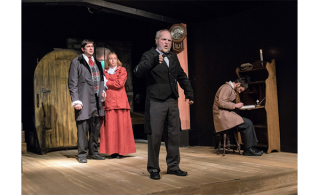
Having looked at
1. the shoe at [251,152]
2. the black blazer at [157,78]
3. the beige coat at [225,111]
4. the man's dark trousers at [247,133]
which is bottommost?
the shoe at [251,152]

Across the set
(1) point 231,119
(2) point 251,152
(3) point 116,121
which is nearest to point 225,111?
(1) point 231,119

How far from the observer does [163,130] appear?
10.5ft

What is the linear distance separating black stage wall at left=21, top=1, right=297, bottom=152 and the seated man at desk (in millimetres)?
644

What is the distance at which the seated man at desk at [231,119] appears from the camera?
472 centimetres

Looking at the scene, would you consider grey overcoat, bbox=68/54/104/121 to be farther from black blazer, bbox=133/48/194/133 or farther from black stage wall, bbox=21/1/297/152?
black stage wall, bbox=21/1/297/152

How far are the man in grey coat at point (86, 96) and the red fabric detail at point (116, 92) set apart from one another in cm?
10

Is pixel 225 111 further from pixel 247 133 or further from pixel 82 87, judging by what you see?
pixel 82 87

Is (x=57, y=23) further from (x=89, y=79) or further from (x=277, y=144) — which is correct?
(x=277, y=144)

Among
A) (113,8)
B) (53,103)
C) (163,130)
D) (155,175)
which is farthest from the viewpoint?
(53,103)

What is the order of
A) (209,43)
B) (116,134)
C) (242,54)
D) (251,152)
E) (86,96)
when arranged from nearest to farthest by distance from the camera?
(86,96) < (116,134) < (251,152) < (242,54) < (209,43)

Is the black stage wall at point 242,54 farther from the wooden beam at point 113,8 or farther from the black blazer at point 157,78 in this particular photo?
the black blazer at point 157,78

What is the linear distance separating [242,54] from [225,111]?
1356 millimetres

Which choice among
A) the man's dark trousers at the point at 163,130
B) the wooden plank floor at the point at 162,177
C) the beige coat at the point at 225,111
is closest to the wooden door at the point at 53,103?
the wooden plank floor at the point at 162,177
